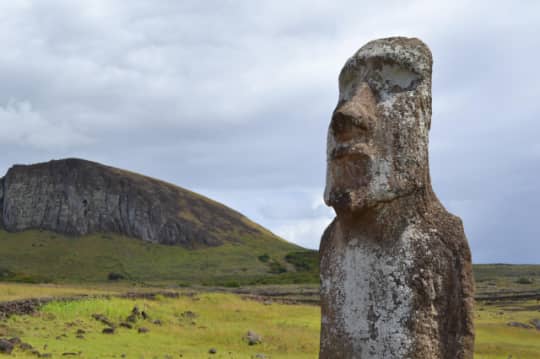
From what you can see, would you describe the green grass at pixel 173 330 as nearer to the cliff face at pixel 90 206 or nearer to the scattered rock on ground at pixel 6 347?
the scattered rock on ground at pixel 6 347

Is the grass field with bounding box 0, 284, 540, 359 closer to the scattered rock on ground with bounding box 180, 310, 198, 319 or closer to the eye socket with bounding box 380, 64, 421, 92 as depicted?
the scattered rock on ground with bounding box 180, 310, 198, 319

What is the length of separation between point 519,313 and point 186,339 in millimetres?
24188

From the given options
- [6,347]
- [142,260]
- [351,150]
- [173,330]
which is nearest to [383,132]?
[351,150]

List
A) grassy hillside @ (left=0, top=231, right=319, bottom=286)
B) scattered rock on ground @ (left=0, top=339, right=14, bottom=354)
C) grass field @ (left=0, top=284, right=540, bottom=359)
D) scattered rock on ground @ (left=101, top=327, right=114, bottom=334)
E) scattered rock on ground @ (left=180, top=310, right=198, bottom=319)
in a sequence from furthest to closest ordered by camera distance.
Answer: grassy hillside @ (left=0, top=231, right=319, bottom=286) < scattered rock on ground @ (left=180, top=310, right=198, bottom=319) < scattered rock on ground @ (left=101, top=327, right=114, bottom=334) < grass field @ (left=0, top=284, right=540, bottom=359) < scattered rock on ground @ (left=0, top=339, right=14, bottom=354)

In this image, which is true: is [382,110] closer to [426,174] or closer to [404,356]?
[426,174]

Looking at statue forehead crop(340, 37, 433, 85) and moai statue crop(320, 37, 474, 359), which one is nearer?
moai statue crop(320, 37, 474, 359)

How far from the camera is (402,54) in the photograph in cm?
513

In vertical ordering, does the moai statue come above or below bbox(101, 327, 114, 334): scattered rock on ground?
above

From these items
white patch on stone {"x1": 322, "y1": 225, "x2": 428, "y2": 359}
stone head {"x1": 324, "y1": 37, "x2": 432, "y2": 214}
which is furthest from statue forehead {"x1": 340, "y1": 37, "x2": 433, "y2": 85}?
white patch on stone {"x1": 322, "y1": 225, "x2": 428, "y2": 359}

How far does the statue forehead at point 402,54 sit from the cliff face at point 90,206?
386 ft

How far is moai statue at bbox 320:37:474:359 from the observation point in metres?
4.82

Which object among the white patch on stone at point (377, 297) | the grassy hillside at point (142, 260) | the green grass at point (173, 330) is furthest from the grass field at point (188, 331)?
the grassy hillside at point (142, 260)

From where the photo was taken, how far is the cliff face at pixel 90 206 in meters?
120

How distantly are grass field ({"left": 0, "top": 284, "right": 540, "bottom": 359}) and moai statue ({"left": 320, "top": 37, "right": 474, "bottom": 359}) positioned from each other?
13716mm
